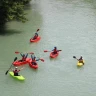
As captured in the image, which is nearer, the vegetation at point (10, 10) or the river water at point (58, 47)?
the river water at point (58, 47)

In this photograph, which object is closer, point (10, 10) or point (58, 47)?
point (58, 47)

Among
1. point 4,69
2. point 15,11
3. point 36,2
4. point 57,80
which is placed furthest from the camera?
point 36,2

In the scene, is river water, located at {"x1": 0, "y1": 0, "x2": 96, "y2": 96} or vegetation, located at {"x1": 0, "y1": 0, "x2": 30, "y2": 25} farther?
vegetation, located at {"x1": 0, "y1": 0, "x2": 30, "y2": 25}

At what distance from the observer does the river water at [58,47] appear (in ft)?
67.3

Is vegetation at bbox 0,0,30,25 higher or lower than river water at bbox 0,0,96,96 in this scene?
higher

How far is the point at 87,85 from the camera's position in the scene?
20.8 m

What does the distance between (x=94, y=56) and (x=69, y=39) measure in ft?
13.5

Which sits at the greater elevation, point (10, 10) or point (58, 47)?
point (10, 10)

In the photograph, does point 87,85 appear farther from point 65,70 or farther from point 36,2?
point 36,2

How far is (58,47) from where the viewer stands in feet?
86.7

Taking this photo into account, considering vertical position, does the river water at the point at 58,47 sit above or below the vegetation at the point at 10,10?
below

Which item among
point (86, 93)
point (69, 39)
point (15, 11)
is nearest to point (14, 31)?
point (15, 11)

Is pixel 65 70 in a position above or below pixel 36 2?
below

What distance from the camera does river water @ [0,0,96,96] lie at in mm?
20500
